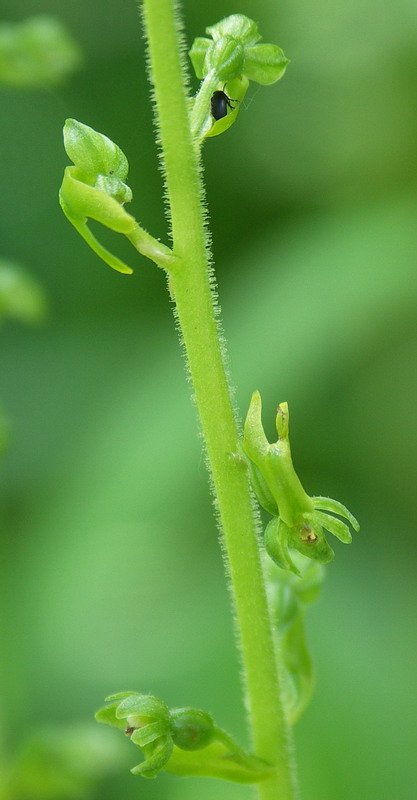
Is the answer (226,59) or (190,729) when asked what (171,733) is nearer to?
(190,729)

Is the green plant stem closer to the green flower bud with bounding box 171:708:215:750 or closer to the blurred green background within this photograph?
the green flower bud with bounding box 171:708:215:750

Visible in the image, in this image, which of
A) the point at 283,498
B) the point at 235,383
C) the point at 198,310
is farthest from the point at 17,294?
the point at 235,383

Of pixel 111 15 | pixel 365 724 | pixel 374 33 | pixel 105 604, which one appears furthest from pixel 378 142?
pixel 365 724

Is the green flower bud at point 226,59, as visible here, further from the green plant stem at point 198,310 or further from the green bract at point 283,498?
the green bract at point 283,498

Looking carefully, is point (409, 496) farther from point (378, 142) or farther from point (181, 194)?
point (181, 194)

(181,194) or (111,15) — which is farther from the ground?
(111,15)
